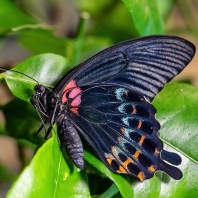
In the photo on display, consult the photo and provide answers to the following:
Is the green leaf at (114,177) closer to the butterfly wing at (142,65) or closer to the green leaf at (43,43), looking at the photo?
the butterfly wing at (142,65)

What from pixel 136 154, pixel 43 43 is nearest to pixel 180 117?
pixel 136 154

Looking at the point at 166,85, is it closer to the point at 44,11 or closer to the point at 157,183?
the point at 157,183

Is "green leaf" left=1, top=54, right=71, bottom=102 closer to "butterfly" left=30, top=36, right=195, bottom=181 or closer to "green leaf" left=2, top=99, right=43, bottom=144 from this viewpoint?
"butterfly" left=30, top=36, right=195, bottom=181

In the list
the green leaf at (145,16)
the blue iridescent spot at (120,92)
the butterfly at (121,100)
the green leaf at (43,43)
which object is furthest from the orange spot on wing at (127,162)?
the green leaf at (43,43)

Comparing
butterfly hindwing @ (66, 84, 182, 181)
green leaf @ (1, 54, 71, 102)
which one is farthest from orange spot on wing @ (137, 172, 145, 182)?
green leaf @ (1, 54, 71, 102)

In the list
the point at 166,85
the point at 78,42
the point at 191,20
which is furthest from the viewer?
the point at 191,20

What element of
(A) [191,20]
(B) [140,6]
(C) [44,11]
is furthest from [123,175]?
(C) [44,11]
